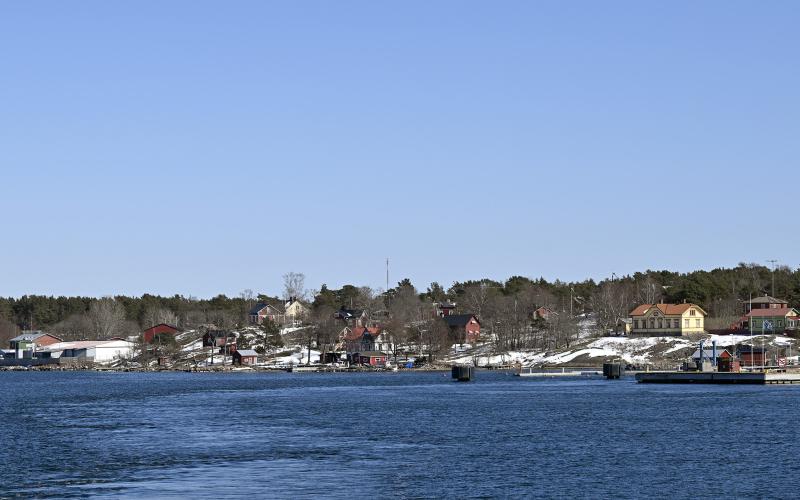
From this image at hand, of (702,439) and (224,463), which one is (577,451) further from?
(224,463)

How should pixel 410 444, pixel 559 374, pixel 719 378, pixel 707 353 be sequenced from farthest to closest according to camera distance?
pixel 559 374
pixel 707 353
pixel 719 378
pixel 410 444

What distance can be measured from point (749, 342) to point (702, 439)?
120 meters

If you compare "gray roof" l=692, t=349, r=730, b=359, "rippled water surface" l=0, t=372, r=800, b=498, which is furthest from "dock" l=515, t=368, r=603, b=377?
"rippled water surface" l=0, t=372, r=800, b=498

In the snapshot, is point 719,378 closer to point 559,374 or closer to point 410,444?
point 559,374

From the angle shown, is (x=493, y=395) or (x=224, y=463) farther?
(x=493, y=395)

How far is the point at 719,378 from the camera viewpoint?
153 m

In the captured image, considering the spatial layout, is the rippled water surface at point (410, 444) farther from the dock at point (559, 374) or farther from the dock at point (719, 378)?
the dock at point (559, 374)

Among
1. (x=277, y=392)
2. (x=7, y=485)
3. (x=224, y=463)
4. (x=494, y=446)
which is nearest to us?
(x=7, y=485)

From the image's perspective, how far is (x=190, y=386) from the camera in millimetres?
163500

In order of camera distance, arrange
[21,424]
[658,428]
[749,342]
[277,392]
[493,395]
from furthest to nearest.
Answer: [749,342], [277,392], [493,395], [21,424], [658,428]

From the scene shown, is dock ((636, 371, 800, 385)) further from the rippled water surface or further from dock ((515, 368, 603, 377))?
dock ((515, 368, 603, 377))

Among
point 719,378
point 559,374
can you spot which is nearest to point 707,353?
point 559,374

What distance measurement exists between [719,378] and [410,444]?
88.9 m

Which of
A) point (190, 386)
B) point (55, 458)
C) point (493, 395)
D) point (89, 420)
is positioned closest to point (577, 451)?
point (55, 458)
